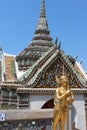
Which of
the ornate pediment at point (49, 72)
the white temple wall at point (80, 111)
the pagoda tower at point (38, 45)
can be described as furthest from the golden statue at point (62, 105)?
the pagoda tower at point (38, 45)

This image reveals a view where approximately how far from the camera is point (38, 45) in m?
25.2

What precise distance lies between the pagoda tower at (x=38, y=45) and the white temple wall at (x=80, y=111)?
164 inches

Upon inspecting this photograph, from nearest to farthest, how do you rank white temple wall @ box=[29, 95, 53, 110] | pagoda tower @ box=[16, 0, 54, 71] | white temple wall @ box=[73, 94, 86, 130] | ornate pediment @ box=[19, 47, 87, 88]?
white temple wall @ box=[29, 95, 53, 110] < ornate pediment @ box=[19, 47, 87, 88] < white temple wall @ box=[73, 94, 86, 130] < pagoda tower @ box=[16, 0, 54, 71]

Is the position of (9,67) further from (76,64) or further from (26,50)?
(76,64)

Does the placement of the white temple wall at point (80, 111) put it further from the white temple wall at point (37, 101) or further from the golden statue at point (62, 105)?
the golden statue at point (62, 105)

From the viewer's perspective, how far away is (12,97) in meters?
20.3

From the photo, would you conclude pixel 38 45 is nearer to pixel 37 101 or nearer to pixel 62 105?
pixel 37 101

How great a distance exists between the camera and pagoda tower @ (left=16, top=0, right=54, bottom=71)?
23.5m

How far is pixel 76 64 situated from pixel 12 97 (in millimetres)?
8260

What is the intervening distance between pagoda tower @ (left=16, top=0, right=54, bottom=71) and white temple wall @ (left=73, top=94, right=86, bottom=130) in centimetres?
417

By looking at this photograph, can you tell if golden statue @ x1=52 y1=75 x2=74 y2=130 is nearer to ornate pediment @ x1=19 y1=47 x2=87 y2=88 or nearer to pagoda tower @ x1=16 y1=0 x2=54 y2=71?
ornate pediment @ x1=19 y1=47 x2=87 y2=88

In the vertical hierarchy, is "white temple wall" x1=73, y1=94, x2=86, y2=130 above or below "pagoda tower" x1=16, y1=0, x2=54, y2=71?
below

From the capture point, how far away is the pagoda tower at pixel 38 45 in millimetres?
23516

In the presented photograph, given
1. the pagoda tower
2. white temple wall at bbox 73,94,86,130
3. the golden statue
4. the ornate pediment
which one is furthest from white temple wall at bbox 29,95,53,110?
the golden statue
